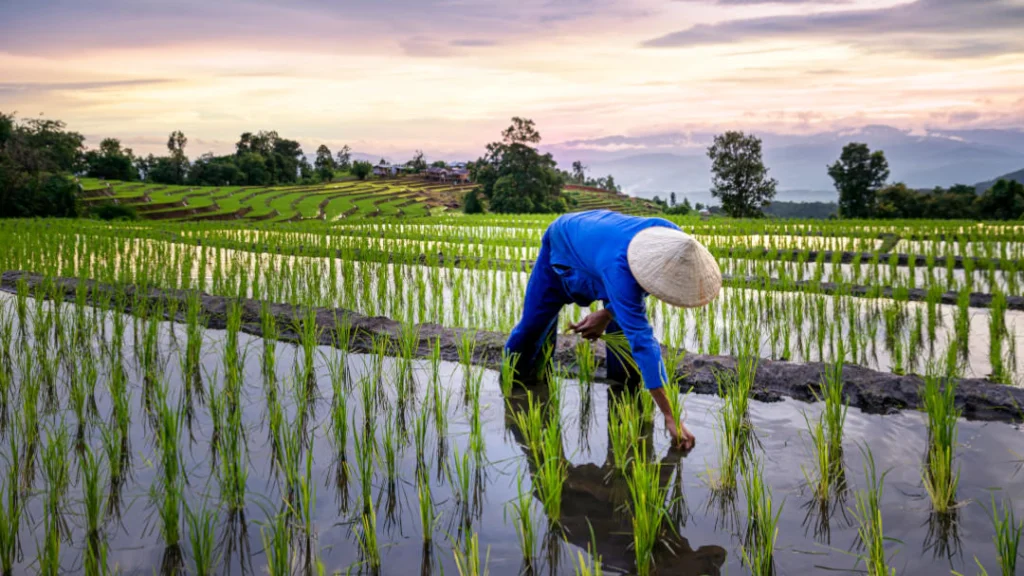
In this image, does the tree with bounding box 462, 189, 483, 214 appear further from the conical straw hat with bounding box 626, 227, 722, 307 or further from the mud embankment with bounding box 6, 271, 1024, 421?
the conical straw hat with bounding box 626, 227, 722, 307

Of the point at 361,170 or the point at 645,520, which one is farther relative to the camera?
the point at 361,170

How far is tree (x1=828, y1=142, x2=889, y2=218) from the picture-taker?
30.1 metres

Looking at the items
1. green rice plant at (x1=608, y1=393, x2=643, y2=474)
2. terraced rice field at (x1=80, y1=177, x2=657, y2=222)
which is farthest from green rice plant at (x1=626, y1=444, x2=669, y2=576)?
terraced rice field at (x1=80, y1=177, x2=657, y2=222)

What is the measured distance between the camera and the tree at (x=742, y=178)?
3145 cm

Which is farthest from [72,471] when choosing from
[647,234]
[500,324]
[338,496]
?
[500,324]

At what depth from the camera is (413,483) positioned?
9.09ft

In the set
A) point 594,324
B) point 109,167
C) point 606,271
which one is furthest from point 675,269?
point 109,167

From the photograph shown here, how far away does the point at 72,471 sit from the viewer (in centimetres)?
283

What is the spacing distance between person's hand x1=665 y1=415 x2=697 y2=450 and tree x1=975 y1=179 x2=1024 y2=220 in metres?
23.0

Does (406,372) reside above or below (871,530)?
above

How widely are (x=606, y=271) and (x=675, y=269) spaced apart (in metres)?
0.34

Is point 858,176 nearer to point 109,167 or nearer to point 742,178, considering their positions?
point 742,178

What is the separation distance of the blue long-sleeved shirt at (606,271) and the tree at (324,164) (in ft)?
121

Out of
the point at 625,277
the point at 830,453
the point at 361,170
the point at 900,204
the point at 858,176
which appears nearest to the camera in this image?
the point at 625,277
